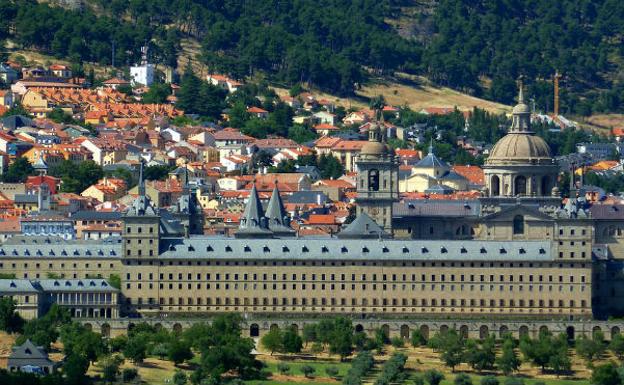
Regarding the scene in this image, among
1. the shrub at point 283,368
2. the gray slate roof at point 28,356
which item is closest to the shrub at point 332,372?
the shrub at point 283,368

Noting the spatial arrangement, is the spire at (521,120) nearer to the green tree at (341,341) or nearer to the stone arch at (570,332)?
the stone arch at (570,332)

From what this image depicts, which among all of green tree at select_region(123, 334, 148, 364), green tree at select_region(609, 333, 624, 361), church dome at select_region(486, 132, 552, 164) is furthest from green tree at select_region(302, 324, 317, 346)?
church dome at select_region(486, 132, 552, 164)

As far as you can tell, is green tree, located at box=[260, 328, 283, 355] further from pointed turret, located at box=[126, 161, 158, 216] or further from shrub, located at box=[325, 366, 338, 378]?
pointed turret, located at box=[126, 161, 158, 216]

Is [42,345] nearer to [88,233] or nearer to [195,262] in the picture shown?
[195,262]

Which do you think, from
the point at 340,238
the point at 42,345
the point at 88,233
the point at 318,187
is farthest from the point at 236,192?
Result: the point at 42,345

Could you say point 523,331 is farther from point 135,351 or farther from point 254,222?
point 135,351

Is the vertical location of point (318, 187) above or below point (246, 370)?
above
